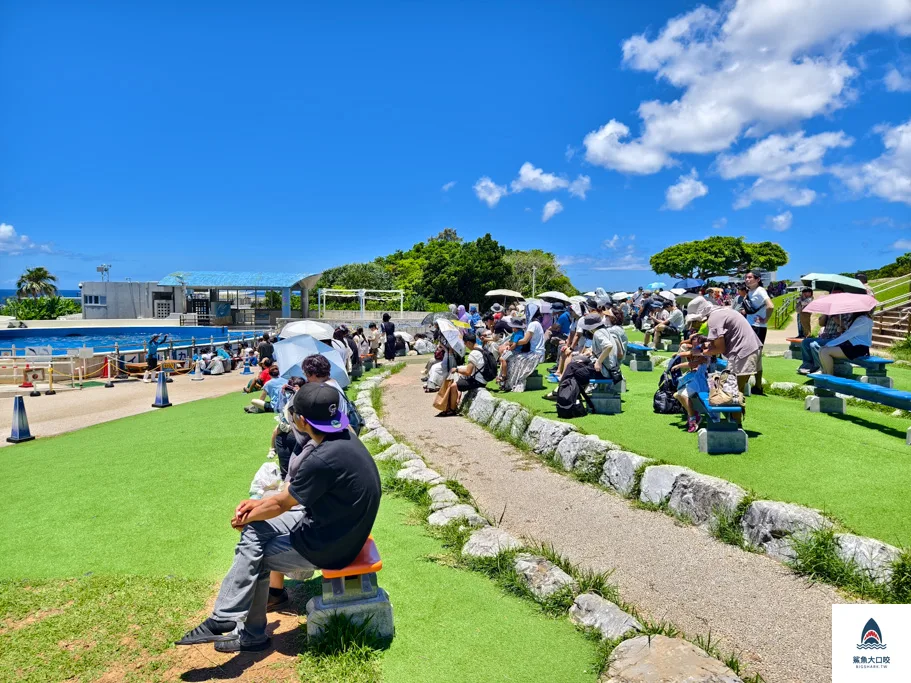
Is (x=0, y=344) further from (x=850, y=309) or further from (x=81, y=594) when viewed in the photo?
(x=850, y=309)

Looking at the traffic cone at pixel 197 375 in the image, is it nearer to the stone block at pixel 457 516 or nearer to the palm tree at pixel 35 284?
the stone block at pixel 457 516

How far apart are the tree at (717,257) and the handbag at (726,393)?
166 feet

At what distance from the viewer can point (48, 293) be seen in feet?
160

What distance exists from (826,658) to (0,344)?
133 feet

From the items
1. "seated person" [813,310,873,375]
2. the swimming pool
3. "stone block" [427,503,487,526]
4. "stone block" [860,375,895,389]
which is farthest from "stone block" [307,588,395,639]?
the swimming pool

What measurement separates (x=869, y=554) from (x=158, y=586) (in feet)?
15.5

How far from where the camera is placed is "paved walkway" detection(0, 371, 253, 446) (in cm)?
1099

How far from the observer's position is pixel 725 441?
5.61 m

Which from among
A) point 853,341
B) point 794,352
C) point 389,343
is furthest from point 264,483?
point 389,343

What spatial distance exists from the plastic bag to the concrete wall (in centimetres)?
4503

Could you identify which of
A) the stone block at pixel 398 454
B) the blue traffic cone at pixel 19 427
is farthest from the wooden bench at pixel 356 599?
the blue traffic cone at pixel 19 427

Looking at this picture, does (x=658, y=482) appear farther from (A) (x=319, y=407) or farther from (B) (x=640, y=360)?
(B) (x=640, y=360)

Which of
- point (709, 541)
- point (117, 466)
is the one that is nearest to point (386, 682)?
point (709, 541)

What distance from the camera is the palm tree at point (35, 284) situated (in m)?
47.7
